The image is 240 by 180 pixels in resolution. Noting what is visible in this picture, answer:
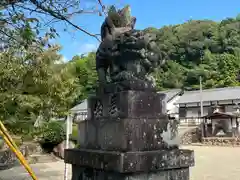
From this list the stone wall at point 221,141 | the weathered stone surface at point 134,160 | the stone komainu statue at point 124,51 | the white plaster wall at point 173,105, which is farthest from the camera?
the white plaster wall at point 173,105

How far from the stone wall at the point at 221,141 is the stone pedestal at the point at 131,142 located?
2566 centimetres

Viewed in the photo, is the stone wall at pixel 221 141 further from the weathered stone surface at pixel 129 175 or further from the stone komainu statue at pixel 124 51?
the weathered stone surface at pixel 129 175

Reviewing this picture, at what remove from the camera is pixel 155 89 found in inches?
142

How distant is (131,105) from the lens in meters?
3.29

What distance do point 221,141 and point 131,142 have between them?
87.8 feet

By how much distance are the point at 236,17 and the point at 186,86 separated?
2864 cm

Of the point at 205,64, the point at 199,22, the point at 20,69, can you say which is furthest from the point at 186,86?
the point at 20,69

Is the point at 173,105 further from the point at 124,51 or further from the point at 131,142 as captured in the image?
the point at 131,142

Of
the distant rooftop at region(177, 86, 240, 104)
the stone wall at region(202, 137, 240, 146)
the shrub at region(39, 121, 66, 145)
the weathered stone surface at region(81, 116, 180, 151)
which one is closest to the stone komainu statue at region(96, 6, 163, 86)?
the weathered stone surface at region(81, 116, 180, 151)

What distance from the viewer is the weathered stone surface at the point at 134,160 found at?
9.78ft

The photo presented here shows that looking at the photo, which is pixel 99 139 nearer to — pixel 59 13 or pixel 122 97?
pixel 122 97

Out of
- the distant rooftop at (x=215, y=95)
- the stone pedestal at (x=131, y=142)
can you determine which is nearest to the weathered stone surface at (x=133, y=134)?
the stone pedestal at (x=131, y=142)

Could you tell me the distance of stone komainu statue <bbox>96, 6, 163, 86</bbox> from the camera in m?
3.63

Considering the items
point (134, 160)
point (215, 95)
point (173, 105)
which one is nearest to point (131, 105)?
point (134, 160)
